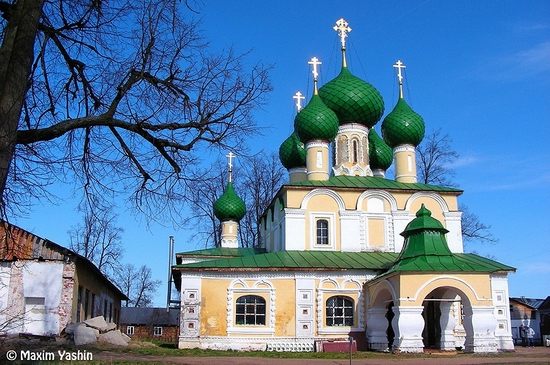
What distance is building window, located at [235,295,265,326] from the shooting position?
58.6 ft

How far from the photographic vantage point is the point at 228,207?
26.9 metres

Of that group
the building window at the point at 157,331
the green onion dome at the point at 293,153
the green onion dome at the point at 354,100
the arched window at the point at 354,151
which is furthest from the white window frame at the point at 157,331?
the green onion dome at the point at 354,100

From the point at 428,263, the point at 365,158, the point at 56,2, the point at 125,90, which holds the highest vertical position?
the point at 365,158

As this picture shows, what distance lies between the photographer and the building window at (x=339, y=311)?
1819 centimetres

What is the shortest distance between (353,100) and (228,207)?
8.00m

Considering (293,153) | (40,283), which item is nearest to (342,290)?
(293,153)

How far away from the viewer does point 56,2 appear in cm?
679

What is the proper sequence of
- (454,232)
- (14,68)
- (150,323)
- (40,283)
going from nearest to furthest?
(14,68) < (40,283) < (454,232) < (150,323)

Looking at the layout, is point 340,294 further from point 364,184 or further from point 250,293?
point 364,184

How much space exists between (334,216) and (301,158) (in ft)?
17.9

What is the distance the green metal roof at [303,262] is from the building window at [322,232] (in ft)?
1.73

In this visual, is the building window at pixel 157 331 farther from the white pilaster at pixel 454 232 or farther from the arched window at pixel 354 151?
the white pilaster at pixel 454 232

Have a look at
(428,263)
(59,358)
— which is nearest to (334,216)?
(428,263)

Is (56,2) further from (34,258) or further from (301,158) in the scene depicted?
(301,158)
